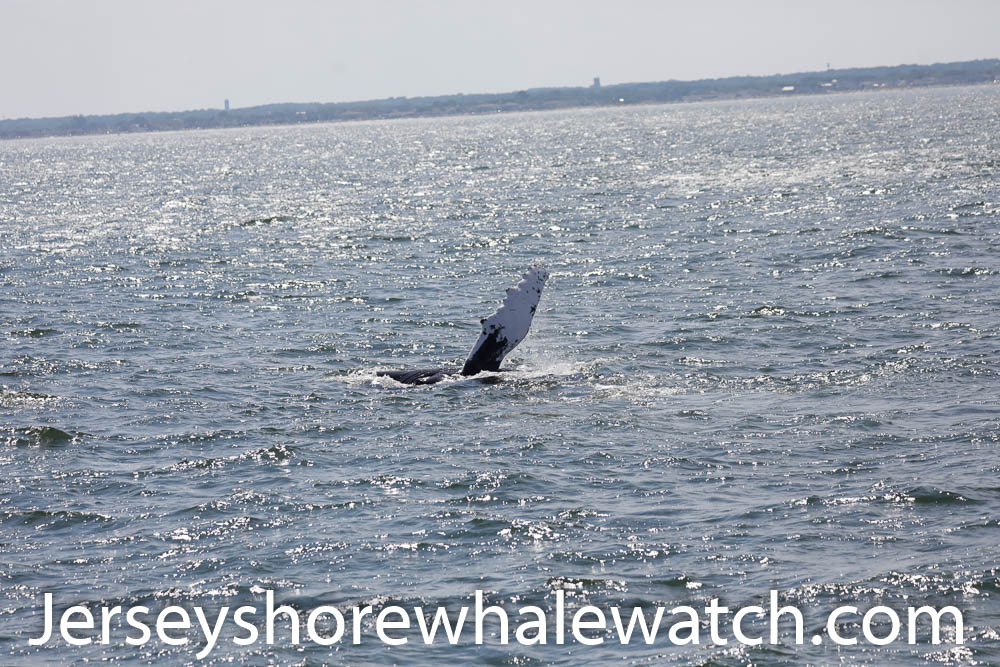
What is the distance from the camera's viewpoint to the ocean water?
11.3 m

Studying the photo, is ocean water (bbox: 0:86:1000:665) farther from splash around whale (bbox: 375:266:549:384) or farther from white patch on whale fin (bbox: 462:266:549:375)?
white patch on whale fin (bbox: 462:266:549:375)

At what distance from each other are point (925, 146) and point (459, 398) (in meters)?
69.3

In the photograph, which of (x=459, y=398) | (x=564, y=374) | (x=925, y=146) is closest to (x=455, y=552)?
(x=459, y=398)

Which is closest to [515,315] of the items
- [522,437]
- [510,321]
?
[510,321]

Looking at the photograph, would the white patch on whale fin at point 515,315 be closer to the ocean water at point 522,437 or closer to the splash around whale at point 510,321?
the splash around whale at point 510,321

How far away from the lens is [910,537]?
12.2m

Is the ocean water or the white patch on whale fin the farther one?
the white patch on whale fin

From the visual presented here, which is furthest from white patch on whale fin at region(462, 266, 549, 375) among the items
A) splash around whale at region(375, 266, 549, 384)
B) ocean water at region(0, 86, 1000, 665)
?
ocean water at region(0, 86, 1000, 665)

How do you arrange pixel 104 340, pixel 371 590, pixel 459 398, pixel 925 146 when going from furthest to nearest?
1. pixel 925 146
2. pixel 104 340
3. pixel 459 398
4. pixel 371 590

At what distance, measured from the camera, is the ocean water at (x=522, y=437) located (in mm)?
11297

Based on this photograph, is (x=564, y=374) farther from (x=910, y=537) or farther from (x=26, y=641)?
(x=26, y=641)

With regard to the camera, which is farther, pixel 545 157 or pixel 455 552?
pixel 545 157

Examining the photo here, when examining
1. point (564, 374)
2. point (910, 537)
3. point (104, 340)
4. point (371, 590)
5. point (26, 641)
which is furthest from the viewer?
point (104, 340)

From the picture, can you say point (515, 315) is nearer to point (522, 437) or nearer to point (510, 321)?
point (510, 321)
